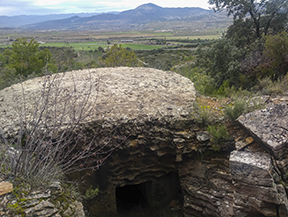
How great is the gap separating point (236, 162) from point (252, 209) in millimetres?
909

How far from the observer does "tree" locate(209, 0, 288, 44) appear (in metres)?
10.5

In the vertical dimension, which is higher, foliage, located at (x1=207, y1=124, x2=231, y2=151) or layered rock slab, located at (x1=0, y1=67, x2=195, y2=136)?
layered rock slab, located at (x1=0, y1=67, x2=195, y2=136)

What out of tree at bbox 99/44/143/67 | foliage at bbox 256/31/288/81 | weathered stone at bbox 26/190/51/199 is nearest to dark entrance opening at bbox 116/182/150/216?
weathered stone at bbox 26/190/51/199

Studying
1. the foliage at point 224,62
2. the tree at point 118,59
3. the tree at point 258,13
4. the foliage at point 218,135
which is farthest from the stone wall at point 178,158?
the tree at point 118,59

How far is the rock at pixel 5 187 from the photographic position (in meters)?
2.86

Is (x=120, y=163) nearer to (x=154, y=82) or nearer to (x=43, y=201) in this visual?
(x=43, y=201)

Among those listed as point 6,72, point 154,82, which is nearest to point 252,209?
point 154,82

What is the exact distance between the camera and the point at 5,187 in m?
2.88

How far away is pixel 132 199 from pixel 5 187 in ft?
16.0

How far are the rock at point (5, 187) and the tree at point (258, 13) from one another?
11.7 meters

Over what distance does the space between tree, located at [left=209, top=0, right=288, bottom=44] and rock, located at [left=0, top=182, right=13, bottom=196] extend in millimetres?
11704

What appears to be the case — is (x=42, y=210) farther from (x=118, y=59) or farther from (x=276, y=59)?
(x=118, y=59)

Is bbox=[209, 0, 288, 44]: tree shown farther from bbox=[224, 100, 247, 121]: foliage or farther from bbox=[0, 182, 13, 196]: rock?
bbox=[0, 182, 13, 196]: rock

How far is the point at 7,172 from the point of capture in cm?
313
